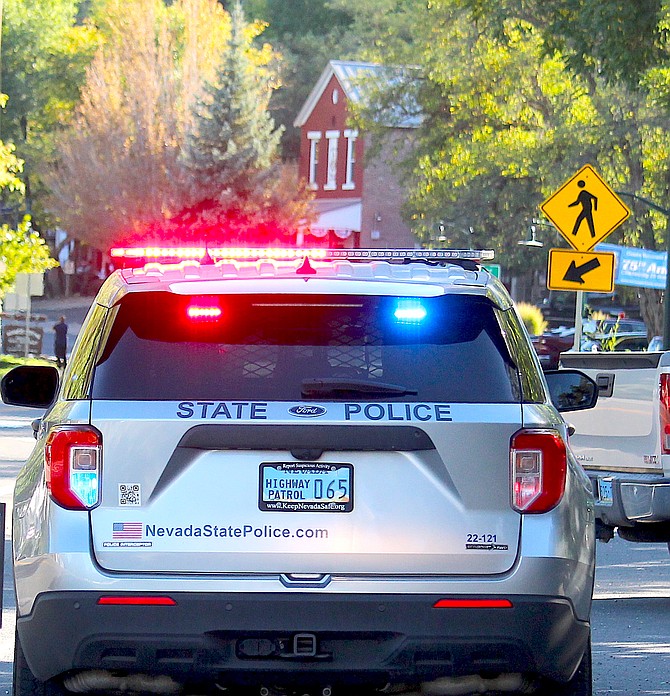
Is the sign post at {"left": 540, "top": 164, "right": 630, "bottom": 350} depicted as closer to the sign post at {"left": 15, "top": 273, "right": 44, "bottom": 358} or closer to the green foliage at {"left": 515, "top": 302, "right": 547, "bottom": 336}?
the sign post at {"left": 15, "top": 273, "right": 44, "bottom": 358}

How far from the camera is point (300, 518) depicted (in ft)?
17.2

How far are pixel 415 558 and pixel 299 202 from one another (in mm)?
67576

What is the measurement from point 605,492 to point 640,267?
1550cm

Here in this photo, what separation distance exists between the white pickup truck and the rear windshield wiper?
491 cm

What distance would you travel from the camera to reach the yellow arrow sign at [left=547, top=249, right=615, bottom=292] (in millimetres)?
18641

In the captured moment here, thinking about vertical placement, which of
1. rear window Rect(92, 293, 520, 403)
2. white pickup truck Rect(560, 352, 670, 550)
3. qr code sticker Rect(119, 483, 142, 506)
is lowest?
white pickup truck Rect(560, 352, 670, 550)

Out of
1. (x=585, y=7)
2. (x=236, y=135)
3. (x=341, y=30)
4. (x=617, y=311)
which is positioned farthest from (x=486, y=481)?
(x=341, y=30)

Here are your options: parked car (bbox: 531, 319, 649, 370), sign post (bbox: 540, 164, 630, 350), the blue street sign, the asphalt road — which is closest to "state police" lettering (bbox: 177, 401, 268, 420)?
the asphalt road

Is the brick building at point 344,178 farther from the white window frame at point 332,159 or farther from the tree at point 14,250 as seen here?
the tree at point 14,250

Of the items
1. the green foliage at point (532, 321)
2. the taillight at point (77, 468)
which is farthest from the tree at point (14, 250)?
the taillight at point (77, 468)

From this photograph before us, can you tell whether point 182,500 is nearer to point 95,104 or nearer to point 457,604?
point 457,604

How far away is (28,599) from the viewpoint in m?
5.41

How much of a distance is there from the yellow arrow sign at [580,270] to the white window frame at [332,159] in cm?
5807

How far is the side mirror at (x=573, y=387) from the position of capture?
6.96 meters
